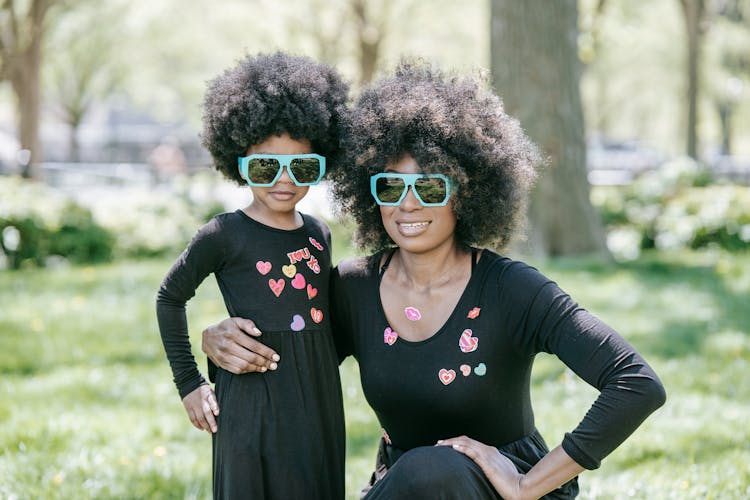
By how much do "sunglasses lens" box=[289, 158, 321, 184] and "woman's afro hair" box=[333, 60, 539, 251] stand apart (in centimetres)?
12

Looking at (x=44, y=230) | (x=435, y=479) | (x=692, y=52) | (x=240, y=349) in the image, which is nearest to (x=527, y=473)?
(x=435, y=479)

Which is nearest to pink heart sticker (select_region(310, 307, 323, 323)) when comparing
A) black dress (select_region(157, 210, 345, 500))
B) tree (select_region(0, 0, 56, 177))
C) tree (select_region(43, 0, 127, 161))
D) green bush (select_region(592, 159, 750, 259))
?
black dress (select_region(157, 210, 345, 500))

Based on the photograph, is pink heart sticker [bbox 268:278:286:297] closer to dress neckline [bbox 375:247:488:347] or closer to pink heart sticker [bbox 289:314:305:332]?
pink heart sticker [bbox 289:314:305:332]

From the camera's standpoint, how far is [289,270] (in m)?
3.08

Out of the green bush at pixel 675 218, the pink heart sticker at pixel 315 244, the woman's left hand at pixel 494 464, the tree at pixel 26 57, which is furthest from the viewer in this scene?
the tree at pixel 26 57

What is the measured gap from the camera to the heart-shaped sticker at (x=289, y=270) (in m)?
3.07

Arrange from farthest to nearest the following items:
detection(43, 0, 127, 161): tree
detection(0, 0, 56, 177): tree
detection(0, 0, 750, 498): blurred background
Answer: detection(43, 0, 127, 161): tree, detection(0, 0, 56, 177): tree, detection(0, 0, 750, 498): blurred background

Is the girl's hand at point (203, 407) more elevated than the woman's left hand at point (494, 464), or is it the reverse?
the girl's hand at point (203, 407)

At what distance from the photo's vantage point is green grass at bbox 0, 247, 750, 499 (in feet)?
13.1

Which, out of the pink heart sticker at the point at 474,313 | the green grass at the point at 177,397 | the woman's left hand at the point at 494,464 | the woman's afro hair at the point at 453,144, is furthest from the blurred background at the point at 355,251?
the woman's left hand at the point at 494,464

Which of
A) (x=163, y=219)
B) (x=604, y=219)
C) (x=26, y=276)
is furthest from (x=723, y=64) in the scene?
(x=26, y=276)

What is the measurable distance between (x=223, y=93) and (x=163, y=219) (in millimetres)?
7934

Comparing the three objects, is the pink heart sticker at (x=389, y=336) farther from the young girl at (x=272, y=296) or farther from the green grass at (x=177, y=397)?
the green grass at (x=177, y=397)

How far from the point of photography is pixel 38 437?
14.7 feet
